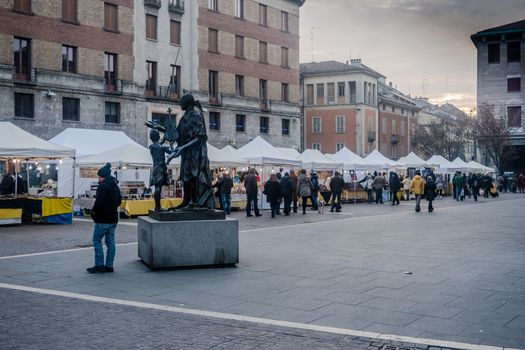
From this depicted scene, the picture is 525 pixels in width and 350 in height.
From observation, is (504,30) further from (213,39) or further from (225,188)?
(225,188)

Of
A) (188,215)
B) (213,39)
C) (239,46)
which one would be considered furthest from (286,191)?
(239,46)

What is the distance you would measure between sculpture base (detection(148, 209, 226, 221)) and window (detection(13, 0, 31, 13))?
22.8 meters

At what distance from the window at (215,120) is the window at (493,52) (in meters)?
29.1

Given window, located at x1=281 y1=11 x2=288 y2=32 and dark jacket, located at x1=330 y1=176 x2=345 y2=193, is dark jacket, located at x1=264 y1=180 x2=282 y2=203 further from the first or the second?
window, located at x1=281 y1=11 x2=288 y2=32

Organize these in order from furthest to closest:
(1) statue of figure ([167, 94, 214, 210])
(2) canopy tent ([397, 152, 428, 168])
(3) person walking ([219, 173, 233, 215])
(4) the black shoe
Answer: (2) canopy tent ([397, 152, 428, 168]) < (3) person walking ([219, 173, 233, 215]) < (1) statue of figure ([167, 94, 214, 210]) < (4) the black shoe

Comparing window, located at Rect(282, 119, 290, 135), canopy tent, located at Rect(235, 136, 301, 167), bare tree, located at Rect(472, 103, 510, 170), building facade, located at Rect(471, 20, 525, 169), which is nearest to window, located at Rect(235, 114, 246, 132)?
window, located at Rect(282, 119, 290, 135)

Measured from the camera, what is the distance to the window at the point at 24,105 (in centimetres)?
2894

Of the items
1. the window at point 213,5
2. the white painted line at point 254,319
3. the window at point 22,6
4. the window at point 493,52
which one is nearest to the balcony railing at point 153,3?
the window at point 213,5

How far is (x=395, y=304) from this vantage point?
7.13 metres

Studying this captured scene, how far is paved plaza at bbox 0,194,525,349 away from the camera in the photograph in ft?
18.9

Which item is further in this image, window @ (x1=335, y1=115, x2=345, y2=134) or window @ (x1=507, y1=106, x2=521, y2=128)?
window @ (x1=335, y1=115, x2=345, y2=134)

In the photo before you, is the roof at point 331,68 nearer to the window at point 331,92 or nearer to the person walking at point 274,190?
the window at point 331,92

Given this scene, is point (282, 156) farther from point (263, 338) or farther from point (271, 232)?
point (263, 338)

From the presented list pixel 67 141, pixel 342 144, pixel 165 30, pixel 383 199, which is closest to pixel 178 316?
pixel 67 141
